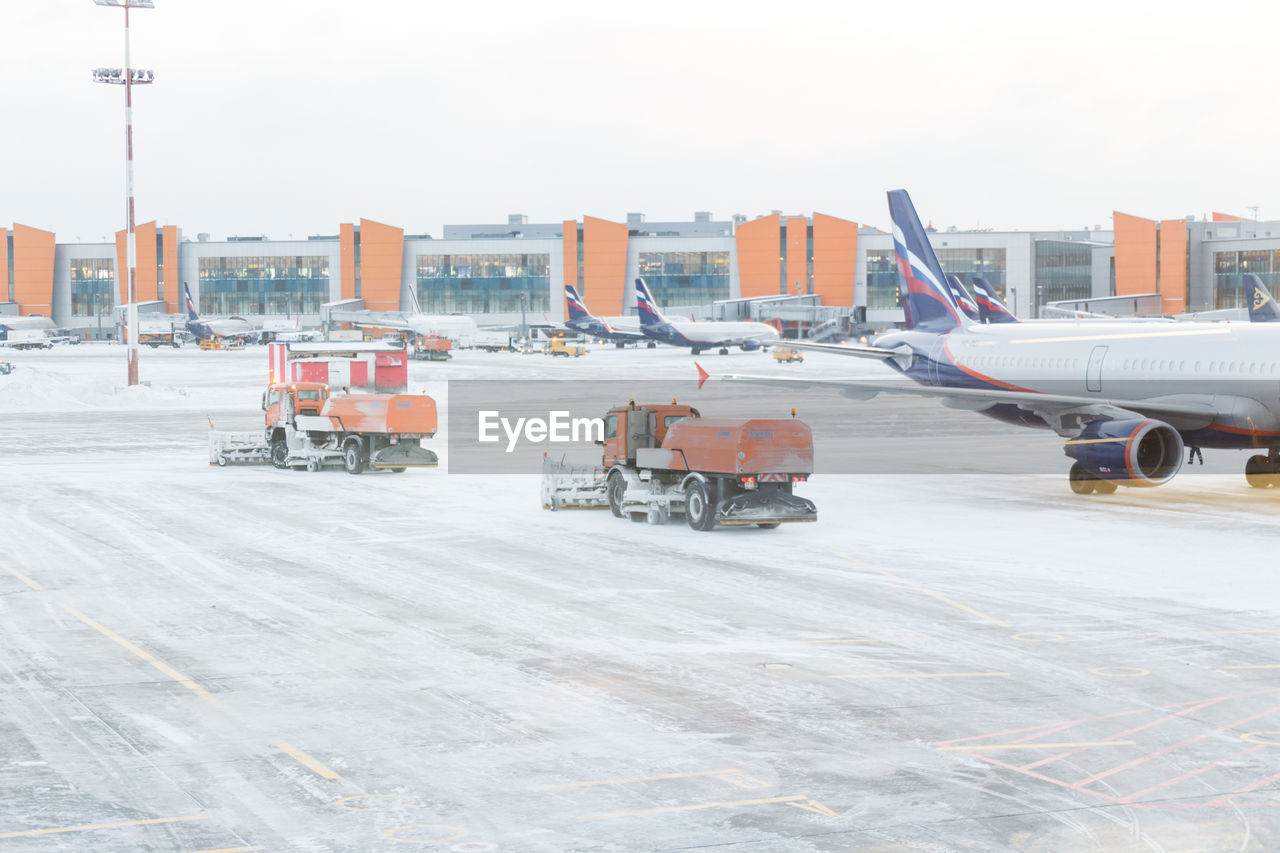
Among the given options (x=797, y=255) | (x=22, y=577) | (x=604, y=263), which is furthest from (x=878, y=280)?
(x=22, y=577)

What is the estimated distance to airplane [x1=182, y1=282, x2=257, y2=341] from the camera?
595 ft

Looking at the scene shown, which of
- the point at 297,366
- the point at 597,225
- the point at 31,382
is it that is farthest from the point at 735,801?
the point at 597,225

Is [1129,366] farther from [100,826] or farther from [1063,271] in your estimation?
[1063,271]

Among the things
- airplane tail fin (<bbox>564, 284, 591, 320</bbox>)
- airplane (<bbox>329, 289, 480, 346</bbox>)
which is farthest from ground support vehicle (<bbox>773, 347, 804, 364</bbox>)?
airplane (<bbox>329, 289, 480, 346</bbox>)

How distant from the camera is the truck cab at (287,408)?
1666 inches

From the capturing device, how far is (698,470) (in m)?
29.7

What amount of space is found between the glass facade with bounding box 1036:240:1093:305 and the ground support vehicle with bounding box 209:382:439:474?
154335 mm

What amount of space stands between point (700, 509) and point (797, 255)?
161 metres

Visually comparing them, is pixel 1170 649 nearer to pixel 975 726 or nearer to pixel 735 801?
pixel 975 726

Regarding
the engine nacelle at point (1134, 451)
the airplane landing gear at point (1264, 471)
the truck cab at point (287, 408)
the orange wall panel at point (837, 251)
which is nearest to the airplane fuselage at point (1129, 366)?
the engine nacelle at point (1134, 451)

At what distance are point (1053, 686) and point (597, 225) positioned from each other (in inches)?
7159

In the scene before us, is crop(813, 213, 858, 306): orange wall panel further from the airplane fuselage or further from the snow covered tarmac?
the snow covered tarmac

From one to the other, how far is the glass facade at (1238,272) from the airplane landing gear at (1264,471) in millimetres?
147531

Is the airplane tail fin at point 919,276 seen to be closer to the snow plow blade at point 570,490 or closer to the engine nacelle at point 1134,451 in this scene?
the engine nacelle at point 1134,451
